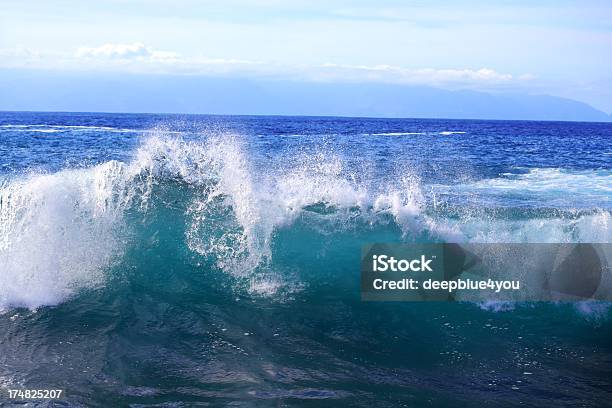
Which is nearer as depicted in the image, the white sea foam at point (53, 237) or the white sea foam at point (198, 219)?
the white sea foam at point (53, 237)

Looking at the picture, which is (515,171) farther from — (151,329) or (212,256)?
(151,329)

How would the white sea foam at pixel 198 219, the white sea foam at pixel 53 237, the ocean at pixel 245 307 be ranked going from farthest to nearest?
the white sea foam at pixel 198 219
the white sea foam at pixel 53 237
the ocean at pixel 245 307

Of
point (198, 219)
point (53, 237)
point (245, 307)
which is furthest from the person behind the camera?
point (198, 219)

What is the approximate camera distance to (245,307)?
9.42 m

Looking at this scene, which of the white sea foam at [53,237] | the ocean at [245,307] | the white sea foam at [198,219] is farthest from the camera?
the white sea foam at [198,219]

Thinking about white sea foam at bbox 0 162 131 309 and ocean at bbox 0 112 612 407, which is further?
white sea foam at bbox 0 162 131 309

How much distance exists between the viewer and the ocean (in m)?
7.16

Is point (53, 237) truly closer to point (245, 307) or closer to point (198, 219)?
point (198, 219)

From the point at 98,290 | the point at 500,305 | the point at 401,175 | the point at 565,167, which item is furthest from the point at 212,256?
the point at 565,167

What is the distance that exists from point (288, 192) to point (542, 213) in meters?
8.67

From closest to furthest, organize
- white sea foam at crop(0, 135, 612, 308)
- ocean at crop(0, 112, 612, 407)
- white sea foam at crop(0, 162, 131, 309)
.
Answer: ocean at crop(0, 112, 612, 407)
white sea foam at crop(0, 162, 131, 309)
white sea foam at crop(0, 135, 612, 308)

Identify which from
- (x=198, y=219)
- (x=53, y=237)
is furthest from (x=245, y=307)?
(x=53, y=237)

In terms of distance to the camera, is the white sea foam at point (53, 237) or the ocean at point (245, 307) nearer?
the ocean at point (245, 307)

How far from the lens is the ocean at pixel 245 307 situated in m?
7.16
